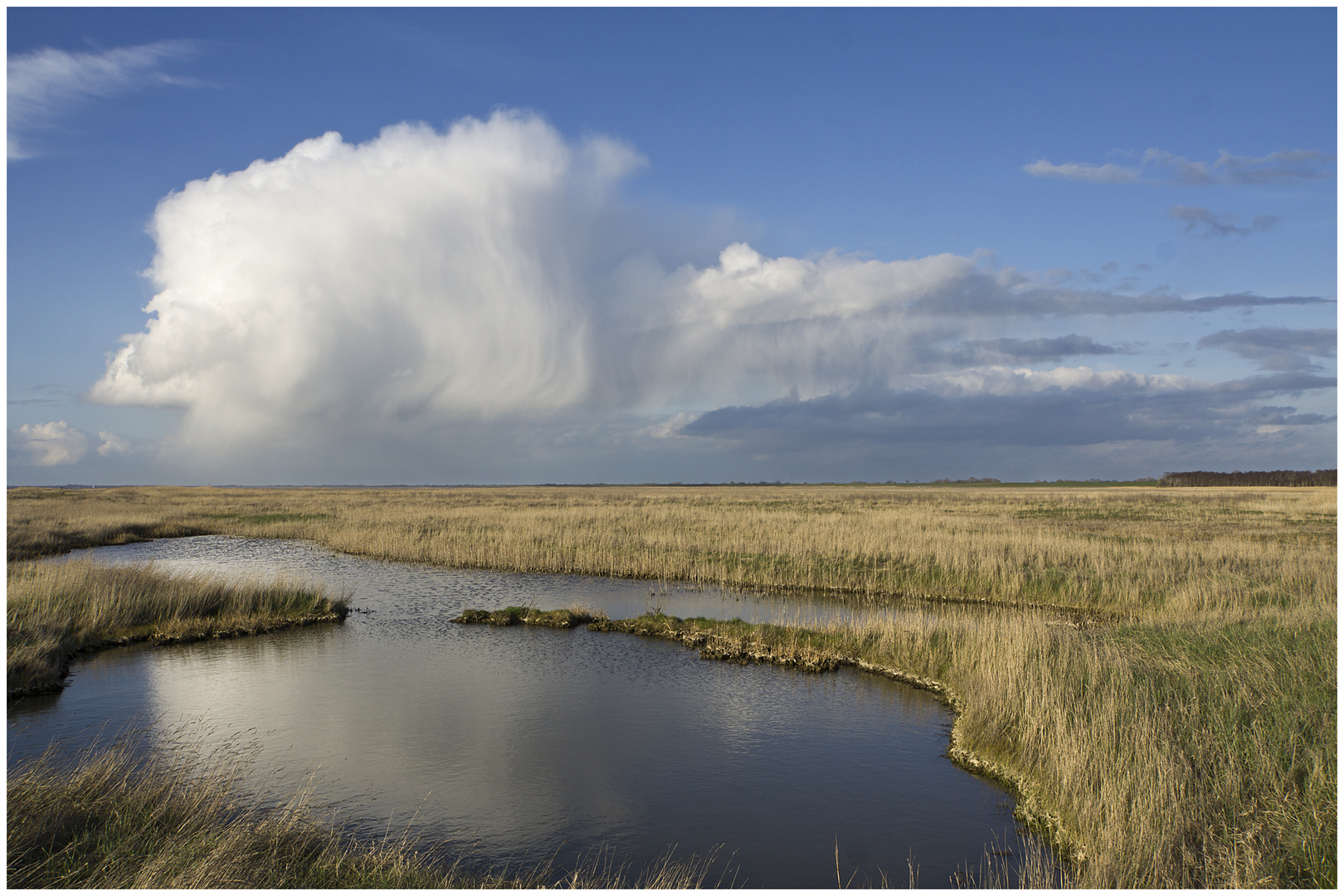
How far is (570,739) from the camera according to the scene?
1263 cm

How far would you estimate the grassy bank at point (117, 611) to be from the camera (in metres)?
15.8

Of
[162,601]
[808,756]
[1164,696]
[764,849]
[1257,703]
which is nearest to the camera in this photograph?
[764,849]

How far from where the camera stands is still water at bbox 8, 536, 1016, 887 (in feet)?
30.6

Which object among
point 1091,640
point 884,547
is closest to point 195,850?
point 1091,640

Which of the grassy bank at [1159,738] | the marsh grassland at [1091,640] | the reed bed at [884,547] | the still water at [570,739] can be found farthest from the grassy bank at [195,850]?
the reed bed at [884,547]

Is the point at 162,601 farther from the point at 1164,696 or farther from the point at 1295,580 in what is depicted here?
the point at 1295,580

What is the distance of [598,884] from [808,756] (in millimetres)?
4922

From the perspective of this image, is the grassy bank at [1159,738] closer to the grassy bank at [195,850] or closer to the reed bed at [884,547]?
the grassy bank at [195,850]

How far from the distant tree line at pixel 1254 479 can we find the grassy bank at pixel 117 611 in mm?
180884

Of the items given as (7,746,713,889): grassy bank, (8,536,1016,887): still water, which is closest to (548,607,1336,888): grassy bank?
(8,536,1016,887): still water

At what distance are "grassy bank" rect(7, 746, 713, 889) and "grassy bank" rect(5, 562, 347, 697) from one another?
8847mm

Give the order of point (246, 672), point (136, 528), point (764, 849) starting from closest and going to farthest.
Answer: point (764, 849), point (246, 672), point (136, 528)

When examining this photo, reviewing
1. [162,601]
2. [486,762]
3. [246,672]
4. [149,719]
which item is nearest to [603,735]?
[486,762]

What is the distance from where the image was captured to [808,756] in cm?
1194
